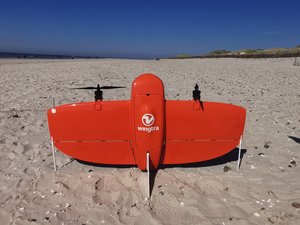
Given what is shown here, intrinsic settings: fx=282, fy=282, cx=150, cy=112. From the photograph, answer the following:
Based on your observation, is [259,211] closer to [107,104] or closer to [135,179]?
[135,179]

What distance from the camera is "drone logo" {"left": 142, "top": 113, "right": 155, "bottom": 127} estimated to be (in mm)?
4145

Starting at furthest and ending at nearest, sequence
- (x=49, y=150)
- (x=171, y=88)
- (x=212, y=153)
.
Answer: (x=171, y=88) < (x=49, y=150) < (x=212, y=153)

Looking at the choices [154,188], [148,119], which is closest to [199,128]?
[148,119]

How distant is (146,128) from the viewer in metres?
4.20

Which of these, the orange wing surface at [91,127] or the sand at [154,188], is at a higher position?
the orange wing surface at [91,127]

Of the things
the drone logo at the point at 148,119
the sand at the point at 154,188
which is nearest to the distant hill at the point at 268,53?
the sand at the point at 154,188

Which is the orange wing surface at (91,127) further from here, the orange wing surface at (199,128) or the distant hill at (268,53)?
the distant hill at (268,53)

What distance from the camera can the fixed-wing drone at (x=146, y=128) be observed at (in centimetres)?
423

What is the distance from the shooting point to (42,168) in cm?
505

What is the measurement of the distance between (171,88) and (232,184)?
997cm

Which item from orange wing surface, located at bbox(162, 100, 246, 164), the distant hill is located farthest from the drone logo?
the distant hill

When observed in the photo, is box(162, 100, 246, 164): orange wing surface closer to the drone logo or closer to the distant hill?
the drone logo

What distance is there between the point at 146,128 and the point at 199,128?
0.87 meters

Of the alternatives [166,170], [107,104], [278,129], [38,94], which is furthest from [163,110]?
[38,94]
